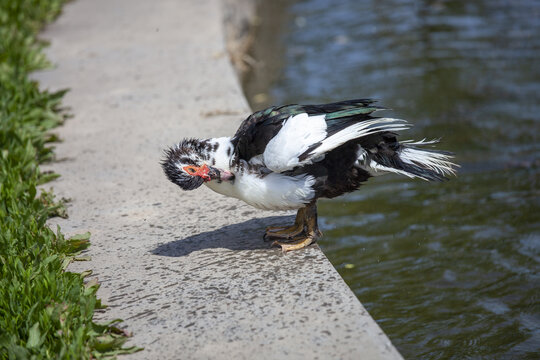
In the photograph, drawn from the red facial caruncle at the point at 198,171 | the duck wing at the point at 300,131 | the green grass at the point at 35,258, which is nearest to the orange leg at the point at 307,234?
the duck wing at the point at 300,131

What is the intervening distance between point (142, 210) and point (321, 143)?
1.44 metres

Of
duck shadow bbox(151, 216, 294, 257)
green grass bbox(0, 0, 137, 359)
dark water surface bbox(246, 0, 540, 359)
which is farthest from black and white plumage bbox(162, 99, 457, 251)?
dark water surface bbox(246, 0, 540, 359)

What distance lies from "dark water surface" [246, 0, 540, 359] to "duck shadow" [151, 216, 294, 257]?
77cm

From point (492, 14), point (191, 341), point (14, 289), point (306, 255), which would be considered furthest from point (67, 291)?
point (492, 14)

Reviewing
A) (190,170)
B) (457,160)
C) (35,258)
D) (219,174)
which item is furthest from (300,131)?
(457,160)

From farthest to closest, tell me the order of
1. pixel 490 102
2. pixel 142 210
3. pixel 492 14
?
pixel 492 14 → pixel 490 102 → pixel 142 210

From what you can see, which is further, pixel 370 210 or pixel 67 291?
pixel 370 210

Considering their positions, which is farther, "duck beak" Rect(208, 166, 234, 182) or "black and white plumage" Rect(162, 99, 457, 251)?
"duck beak" Rect(208, 166, 234, 182)

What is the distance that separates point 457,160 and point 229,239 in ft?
8.62

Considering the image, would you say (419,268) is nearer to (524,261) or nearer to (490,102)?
(524,261)

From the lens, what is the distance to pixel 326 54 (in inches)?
335

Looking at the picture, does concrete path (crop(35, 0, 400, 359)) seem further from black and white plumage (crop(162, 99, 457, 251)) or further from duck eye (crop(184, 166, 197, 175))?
duck eye (crop(184, 166, 197, 175))

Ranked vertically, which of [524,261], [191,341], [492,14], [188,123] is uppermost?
[492,14]

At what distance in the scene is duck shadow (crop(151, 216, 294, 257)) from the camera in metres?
3.71
